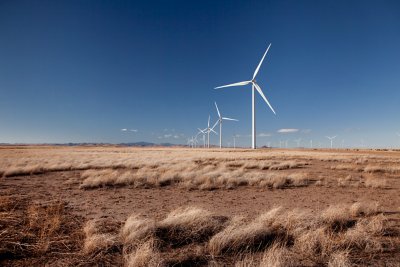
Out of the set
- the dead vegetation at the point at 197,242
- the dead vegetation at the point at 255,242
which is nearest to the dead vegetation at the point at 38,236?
the dead vegetation at the point at 197,242

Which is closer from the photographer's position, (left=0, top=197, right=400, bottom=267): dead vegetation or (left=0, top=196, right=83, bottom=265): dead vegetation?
(left=0, top=197, right=400, bottom=267): dead vegetation

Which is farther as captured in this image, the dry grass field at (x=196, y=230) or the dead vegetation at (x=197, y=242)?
the dry grass field at (x=196, y=230)

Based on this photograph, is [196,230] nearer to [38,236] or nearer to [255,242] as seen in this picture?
[255,242]

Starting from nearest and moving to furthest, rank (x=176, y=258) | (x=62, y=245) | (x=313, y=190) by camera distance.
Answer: (x=176, y=258) < (x=62, y=245) < (x=313, y=190)

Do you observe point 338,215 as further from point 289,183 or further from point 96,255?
point 289,183

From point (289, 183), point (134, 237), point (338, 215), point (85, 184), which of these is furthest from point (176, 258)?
point (289, 183)

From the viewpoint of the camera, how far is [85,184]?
58.1ft

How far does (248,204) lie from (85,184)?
10.3 metres

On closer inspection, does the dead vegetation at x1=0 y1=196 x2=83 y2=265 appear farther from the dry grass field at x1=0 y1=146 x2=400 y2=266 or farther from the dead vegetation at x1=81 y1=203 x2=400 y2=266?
the dead vegetation at x1=81 y1=203 x2=400 y2=266

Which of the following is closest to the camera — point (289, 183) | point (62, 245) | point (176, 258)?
point (176, 258)

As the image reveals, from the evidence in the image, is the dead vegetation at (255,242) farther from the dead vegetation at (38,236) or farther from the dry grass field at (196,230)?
the dead vegetation at (38,236)

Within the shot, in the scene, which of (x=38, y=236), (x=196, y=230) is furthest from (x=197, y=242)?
(x=38, y=236)

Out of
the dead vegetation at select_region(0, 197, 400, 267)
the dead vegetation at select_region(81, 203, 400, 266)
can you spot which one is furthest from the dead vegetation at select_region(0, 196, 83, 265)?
the dead vegetation at select_region(81, 203, 400, 266)

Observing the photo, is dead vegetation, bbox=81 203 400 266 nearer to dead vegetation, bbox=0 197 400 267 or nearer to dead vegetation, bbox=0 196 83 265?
dead vegetation, bbox=0 197 400 267
